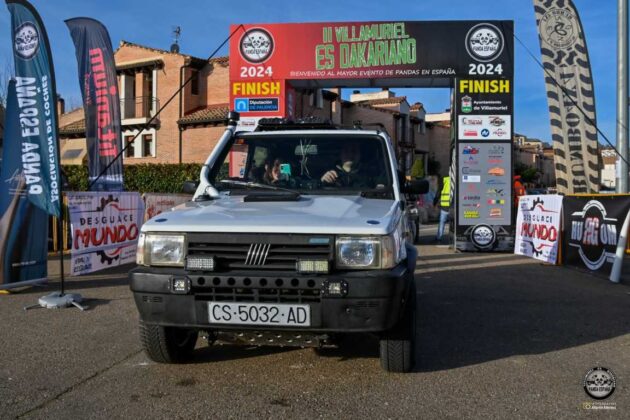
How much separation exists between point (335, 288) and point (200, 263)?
0.89m

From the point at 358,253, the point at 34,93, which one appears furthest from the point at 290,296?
the point at 34,93

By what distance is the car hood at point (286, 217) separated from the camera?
350 centimetres

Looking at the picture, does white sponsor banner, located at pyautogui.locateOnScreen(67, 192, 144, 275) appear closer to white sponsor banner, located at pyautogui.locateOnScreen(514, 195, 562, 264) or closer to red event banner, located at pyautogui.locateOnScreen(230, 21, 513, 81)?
red event banner, located at pyautogui.locateOnScreen(230, 21, 513, 81)

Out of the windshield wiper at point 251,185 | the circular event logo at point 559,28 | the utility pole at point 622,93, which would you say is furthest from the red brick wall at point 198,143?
the windshield wiper at point 251,185

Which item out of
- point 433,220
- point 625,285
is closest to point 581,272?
point 625,285

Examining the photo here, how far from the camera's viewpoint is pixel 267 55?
42.7ft

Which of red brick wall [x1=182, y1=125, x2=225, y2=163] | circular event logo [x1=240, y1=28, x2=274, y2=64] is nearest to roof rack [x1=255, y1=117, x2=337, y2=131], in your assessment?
circular event logo [x1=240, y1=28, x2=274, y2=64]

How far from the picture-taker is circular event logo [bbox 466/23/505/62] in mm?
12438

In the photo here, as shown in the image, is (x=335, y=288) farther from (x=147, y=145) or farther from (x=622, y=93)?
(x=147, y=145)

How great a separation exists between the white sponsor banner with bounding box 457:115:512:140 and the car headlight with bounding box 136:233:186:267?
10259mm

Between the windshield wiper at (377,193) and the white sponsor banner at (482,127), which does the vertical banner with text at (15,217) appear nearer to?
the windshield wiper at (377,193)

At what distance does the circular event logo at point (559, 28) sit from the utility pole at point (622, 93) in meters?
1.01

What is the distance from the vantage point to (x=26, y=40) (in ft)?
22.7

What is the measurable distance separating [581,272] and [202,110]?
25078 mm
